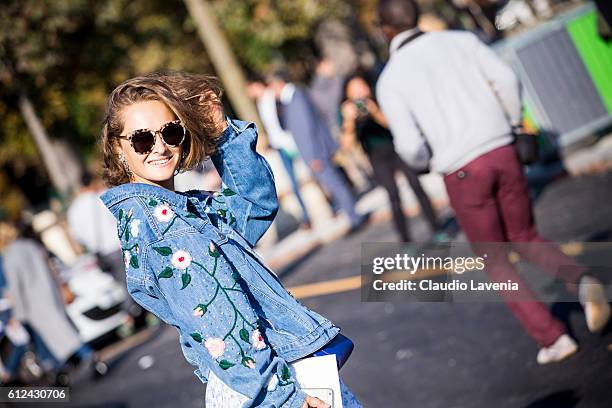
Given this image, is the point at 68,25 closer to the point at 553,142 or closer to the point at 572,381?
the point at 553,142

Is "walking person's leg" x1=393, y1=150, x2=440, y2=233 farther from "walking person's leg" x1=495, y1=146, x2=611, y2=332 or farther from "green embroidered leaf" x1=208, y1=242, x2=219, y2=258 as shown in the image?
"green embroidered leaf" x1=208, y1=242, x2=219, y2=258

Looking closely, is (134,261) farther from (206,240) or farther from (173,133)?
(173,133)

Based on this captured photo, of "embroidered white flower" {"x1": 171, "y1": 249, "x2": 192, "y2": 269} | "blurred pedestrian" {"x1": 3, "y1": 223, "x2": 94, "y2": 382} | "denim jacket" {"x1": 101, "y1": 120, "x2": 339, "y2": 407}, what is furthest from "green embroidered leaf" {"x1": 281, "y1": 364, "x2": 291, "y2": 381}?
"blurred pedestrian" {"x1": 3, "y1": 223, "x2": 94, "y2": 382}

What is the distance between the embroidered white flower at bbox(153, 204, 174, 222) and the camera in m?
2.35

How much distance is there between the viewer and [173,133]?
8.63ft

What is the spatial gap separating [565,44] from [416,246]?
115 inches

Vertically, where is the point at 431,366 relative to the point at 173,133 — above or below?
below

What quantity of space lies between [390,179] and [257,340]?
6156 millimetres

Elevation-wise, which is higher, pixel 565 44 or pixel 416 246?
pixel 565 44

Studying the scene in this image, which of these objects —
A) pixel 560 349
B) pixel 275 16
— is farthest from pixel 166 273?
pixel 275 16

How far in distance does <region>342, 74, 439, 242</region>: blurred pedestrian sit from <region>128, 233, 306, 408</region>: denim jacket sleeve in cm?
601

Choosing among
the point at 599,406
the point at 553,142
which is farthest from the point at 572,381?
the point at 553,142

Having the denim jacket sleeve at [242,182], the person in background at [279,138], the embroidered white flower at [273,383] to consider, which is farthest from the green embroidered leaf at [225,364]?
the person in background at [279,138]

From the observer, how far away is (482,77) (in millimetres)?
4801
